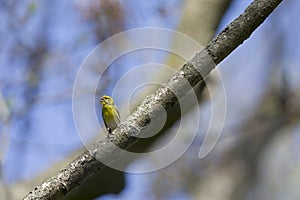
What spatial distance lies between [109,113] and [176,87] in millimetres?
758

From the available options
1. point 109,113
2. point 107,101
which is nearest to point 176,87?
point 109,113

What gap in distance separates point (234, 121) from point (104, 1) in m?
0.92

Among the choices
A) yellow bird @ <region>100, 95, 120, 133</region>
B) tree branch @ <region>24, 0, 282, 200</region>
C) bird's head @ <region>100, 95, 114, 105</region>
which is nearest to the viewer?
tree branch @ <region>24, 0, 282, 200</region>

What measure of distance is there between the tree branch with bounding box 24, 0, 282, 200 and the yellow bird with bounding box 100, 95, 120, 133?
54cm

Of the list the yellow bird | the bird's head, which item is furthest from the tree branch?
the bird's head

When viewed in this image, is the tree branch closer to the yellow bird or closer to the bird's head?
the yellow bird

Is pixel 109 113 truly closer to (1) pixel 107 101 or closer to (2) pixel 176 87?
(1) pixel 107 101

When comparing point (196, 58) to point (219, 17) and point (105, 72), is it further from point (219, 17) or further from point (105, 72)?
point (105, 72)

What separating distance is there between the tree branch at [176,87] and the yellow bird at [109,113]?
21.4 inches

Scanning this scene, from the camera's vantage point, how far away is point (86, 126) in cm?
162

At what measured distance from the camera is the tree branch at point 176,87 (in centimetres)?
81

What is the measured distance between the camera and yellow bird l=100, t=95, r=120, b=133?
1433 millimetres

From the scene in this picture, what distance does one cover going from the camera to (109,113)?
5.11ft

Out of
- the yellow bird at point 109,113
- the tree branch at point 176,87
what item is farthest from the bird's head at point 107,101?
the tree branch at point 176,87
